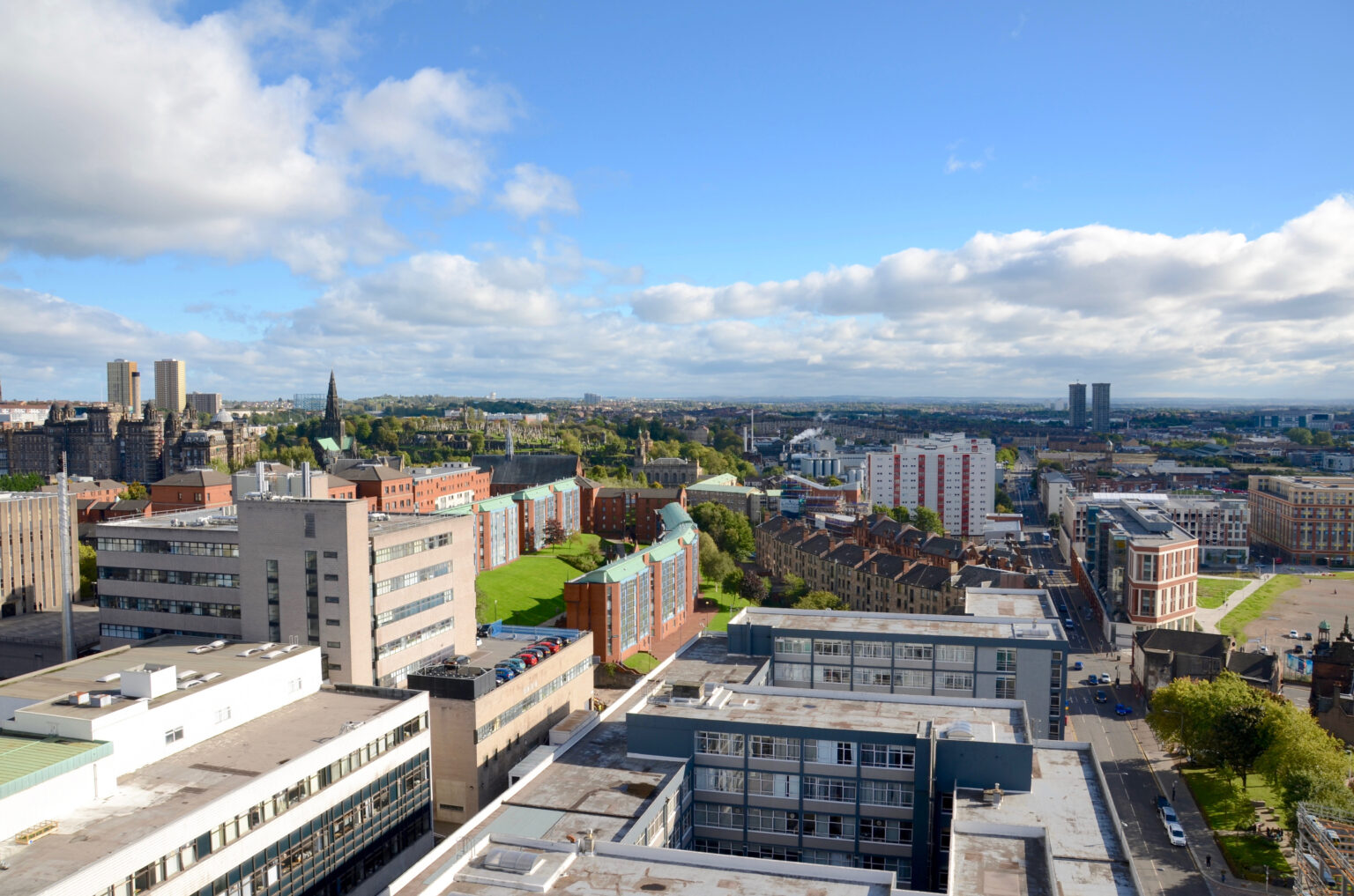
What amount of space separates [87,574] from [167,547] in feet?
141

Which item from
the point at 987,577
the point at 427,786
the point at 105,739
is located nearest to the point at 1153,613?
the point at 987,577

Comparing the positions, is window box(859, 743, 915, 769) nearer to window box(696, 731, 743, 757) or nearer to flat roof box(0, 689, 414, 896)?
window box(696, 731, 743, 757)

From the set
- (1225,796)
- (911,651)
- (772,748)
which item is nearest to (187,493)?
(911,651)

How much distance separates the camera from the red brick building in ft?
307

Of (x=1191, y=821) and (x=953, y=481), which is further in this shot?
(x=953, y=481)

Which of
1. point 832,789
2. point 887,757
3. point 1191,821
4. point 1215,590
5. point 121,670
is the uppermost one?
point 121,670

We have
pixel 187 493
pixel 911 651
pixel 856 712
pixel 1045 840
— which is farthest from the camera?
pixel 187 493

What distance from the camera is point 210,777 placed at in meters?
29.4

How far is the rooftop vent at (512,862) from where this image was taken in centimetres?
2380

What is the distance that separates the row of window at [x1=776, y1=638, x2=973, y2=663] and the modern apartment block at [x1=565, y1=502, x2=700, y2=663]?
21.7 metres

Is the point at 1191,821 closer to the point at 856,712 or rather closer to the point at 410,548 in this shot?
Result: the point at 856,712

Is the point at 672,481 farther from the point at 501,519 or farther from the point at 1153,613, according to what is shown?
the point at 1153,613

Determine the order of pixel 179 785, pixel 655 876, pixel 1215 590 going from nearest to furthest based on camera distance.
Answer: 1. pixel 655 876
2. pixel 179 785
3. pixel 1215 590

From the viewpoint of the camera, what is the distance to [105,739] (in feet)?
93.4
